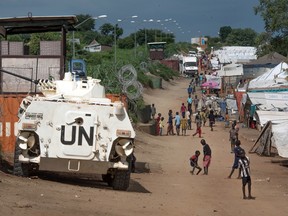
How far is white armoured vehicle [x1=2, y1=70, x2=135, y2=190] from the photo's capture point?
1777 cm

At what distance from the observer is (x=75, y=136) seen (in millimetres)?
17734

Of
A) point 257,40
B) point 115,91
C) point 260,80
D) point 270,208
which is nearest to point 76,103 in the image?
point 270,208

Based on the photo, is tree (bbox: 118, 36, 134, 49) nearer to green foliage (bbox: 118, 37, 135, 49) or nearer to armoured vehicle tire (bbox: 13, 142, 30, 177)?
green foliage (bbox: 118, 37, 135, 49)

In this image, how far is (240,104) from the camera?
58.6 metres

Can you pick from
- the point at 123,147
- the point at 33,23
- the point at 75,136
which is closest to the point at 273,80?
the point at 33,23

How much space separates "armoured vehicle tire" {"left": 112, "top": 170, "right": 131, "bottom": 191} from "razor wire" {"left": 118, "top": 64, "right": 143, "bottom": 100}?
20.3 m

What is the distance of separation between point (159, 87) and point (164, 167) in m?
56.7

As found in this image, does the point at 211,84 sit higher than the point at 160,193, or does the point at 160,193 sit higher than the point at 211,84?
the point at 211,84

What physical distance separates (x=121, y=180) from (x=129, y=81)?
21.6 metres

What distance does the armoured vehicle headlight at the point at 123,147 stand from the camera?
18141mm

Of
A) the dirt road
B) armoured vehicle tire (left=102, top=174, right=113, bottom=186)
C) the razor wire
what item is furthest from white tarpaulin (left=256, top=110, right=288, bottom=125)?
armoured vehicle tire (left=102, top=174, right=113, bottom=186)

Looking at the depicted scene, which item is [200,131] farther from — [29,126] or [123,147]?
[29,126]

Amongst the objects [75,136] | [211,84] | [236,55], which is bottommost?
[211,84]

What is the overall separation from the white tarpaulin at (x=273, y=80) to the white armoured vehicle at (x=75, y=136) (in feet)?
104
